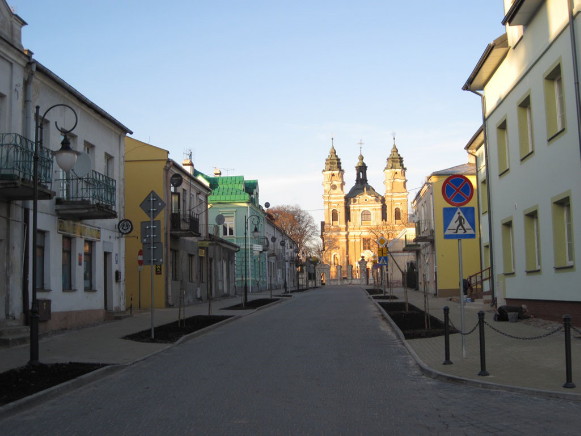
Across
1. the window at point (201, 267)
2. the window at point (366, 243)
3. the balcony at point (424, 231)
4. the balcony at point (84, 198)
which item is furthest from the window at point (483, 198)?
the window at point (366, 243)

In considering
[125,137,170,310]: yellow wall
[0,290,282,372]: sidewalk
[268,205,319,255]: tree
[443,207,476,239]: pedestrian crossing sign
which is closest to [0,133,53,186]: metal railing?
[0,290,282,372]: sidewalk

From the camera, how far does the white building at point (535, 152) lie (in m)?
15.0

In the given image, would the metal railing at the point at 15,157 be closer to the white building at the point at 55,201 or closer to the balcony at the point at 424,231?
the white building at the point at 55,201

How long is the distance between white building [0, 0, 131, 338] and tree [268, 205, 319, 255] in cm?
7307

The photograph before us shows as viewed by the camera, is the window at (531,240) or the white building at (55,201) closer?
the white building at (55,201)

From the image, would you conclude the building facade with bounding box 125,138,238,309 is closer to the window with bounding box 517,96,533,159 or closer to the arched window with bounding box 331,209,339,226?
the window with bounding box 517,96,533,159

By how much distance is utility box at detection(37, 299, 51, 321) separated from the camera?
57.9 ft

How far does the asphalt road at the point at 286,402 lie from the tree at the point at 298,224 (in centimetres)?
8323

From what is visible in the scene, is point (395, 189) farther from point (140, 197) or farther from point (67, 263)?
point (67, 263)

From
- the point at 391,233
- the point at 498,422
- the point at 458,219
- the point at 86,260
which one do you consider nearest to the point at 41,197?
the point at 86,260

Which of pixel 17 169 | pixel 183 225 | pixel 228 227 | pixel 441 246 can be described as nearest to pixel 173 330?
pixel 17 169

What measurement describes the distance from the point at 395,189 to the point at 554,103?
118 meters

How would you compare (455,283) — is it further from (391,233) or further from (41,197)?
(391,233)

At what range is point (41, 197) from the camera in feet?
53.9
